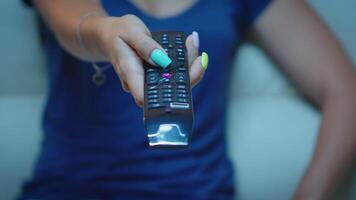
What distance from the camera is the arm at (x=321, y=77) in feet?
2.82

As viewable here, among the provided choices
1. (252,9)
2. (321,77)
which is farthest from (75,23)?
(321,77)

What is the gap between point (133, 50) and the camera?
597mm

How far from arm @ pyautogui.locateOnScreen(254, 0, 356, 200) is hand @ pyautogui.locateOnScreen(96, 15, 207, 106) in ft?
1.06

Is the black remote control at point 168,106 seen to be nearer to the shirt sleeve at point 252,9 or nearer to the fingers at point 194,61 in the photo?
the fingers at point 194,61

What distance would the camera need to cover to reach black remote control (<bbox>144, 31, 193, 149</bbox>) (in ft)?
1.78

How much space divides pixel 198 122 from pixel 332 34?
282mm

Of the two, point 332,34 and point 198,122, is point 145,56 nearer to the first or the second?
point 198,122

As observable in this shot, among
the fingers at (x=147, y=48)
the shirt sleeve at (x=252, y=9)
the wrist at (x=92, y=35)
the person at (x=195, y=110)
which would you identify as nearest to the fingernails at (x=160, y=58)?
the fingers at (x=147, y=48)

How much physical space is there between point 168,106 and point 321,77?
45 cm

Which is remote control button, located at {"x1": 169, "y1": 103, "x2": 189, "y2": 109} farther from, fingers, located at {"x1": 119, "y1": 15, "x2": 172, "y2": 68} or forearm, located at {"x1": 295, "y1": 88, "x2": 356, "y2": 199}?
forearm, located at {"x1": 295, "y1": 88, "x2": 356, "y2": 199}

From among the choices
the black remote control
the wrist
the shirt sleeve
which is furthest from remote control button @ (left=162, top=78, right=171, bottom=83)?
the shirt sleeve

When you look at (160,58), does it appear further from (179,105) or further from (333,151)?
(333,151)

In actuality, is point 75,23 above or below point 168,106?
above

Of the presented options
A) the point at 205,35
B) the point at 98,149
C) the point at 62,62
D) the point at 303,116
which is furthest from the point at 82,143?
the point at 303,116
